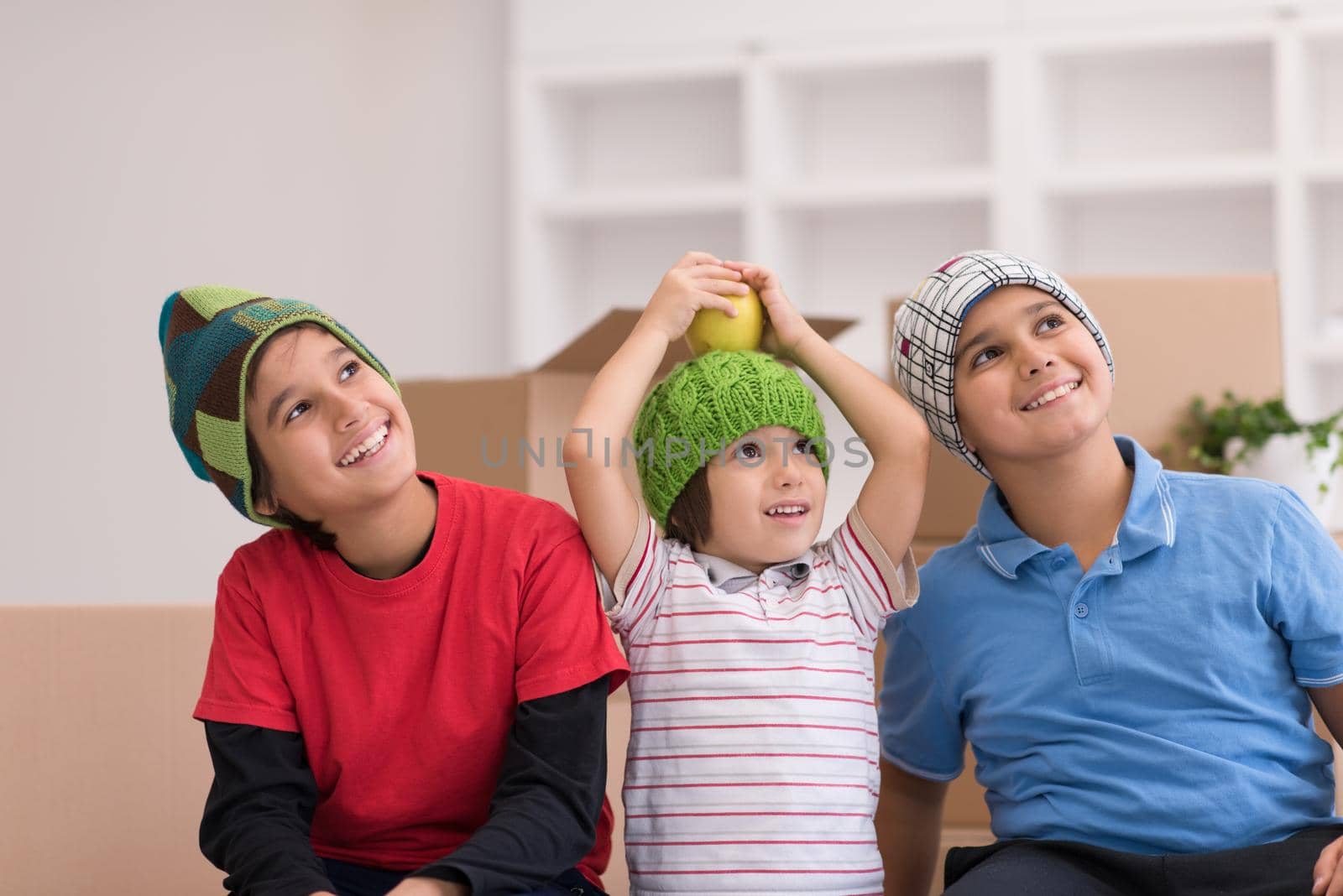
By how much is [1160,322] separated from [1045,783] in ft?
1.96

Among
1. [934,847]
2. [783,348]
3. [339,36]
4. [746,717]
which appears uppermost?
[339,36]

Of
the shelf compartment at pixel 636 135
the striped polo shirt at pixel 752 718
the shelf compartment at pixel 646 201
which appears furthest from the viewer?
the shelf compartment at pixel 636 135

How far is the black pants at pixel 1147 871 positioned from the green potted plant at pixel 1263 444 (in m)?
0.50

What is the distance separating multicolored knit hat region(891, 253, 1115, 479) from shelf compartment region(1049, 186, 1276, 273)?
5.41ft

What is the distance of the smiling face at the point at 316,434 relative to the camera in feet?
3.34

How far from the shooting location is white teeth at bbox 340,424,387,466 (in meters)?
1.02

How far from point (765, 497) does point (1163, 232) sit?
200 centimetres

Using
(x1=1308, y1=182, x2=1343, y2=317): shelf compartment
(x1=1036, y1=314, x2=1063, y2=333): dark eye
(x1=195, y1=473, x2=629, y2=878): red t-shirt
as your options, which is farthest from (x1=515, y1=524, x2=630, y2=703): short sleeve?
(x1=1308, y1=182, x2=1343, y2=317): shelf compartment

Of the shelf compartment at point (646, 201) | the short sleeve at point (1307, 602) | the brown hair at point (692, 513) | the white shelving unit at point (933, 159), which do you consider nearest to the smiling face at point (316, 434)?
the brown hair at point (692, 513)

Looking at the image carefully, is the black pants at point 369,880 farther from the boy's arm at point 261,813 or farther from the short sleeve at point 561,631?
the short sleeve at point 561,631

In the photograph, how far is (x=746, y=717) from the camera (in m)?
1.05

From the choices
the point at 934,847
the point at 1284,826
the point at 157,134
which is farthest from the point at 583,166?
the point at 1284,826

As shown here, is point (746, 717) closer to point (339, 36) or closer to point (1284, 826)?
point (1284, 826)

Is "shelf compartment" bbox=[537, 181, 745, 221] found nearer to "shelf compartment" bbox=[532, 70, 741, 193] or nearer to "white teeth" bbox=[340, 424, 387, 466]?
"shelf compartment" bbox=[532, 70, 741, 193]
